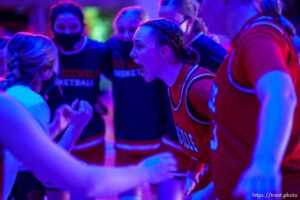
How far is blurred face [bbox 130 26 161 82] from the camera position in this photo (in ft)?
11.8

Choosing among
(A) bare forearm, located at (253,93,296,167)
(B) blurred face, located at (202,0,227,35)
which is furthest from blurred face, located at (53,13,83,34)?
(A) bare forearm, located at (253,93,296,167)

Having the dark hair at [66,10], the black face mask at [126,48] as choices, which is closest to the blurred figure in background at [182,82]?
the black face mask at [126,48]

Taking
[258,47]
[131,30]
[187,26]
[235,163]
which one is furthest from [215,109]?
[131,30]

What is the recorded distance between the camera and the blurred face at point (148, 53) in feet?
11.8

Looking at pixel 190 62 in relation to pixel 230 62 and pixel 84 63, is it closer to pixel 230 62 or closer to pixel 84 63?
pixel 230 62

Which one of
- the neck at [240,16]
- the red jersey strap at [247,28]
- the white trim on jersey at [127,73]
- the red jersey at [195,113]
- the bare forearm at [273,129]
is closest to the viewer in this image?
the bare forearm at [273,129]

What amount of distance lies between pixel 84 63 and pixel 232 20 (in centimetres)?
317

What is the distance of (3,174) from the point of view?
1952mm

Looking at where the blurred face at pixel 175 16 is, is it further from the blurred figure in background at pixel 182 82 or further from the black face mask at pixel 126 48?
the blurred figure in background at pixel 182 82

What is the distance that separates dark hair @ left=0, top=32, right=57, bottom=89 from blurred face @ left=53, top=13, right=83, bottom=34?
7.05ft

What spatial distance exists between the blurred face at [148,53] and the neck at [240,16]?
118cm

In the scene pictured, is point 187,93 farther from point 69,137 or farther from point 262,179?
point 262,179

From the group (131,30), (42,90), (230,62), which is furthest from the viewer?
(131,30)

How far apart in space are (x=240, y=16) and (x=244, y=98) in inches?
12.5
